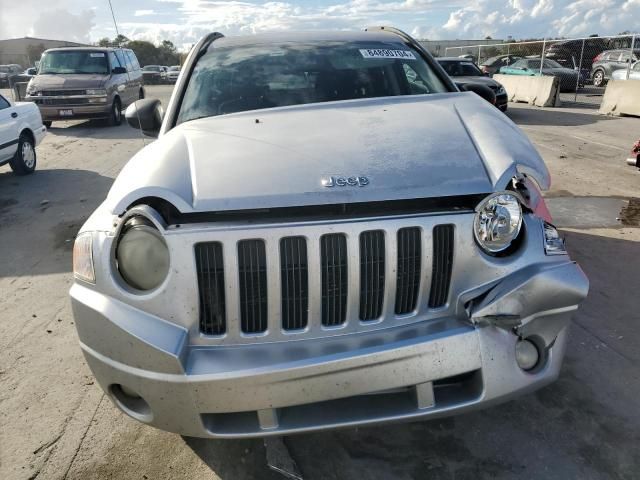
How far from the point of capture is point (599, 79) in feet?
75.9

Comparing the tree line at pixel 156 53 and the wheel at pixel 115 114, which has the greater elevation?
the wheel at pixel 115 114

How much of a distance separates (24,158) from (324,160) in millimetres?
8438

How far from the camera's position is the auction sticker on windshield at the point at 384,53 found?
3.87 metres

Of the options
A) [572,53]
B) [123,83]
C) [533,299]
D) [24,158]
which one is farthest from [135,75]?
[572,53]

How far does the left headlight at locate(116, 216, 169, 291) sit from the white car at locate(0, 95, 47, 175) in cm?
754

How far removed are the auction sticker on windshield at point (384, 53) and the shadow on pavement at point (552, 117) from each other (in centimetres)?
1059

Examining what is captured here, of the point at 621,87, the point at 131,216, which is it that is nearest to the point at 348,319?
the point at 131,216

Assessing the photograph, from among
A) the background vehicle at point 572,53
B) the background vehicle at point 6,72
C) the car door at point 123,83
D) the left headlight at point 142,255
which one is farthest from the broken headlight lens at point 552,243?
the background vehicle at point 6,72

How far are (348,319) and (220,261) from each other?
1.83ft

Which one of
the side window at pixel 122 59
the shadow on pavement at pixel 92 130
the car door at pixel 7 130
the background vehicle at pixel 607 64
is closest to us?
the car door at pixel 7 130

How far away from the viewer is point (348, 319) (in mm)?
2109

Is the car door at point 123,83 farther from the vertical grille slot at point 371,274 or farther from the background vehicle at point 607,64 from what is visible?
the background vehicle at point 607,64

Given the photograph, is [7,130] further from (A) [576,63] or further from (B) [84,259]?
(A) [576,63]

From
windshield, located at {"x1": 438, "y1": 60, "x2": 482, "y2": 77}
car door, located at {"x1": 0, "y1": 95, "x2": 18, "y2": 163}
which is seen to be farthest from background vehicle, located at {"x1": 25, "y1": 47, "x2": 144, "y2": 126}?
windshield, located at {"x1": 438, "y1": 60, "x2": 482, "y2": 77}
